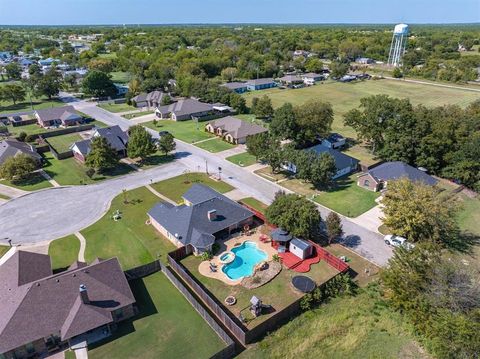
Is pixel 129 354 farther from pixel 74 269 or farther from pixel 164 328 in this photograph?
pixel 74 269

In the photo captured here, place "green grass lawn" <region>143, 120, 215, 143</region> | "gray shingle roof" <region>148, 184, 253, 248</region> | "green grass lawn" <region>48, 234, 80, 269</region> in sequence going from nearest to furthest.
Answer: "green grass lawn" <region>48, 234, 80, 269</region>
"gray shingle roof" <region>148, 184, 253, 248</region>
"green grass lawn" <region>143, 120, 215, 143</region>

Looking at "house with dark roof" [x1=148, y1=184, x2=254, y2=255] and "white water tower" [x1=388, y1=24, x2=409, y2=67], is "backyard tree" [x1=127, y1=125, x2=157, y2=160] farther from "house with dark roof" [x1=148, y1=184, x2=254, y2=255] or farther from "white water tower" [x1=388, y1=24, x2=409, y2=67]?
"white water tower" [x1=388, y1=24, x2=409, y2=67]

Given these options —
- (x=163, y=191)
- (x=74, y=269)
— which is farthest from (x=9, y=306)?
(x=163, y=191)

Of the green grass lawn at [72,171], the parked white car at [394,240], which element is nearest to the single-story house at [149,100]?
the green grass lawn at [72,171]

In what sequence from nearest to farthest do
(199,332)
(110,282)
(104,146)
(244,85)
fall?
1. (199,332)
2. (110,282)
3. (104,146)
4. (244,85)

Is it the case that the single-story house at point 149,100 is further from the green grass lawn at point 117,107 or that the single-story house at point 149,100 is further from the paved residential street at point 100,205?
the paved residential street at point 100,205

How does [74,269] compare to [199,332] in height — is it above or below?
above

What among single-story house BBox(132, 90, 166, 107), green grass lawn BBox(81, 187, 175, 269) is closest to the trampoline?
green grass lawn BBox(81, 187, 175, 269)
